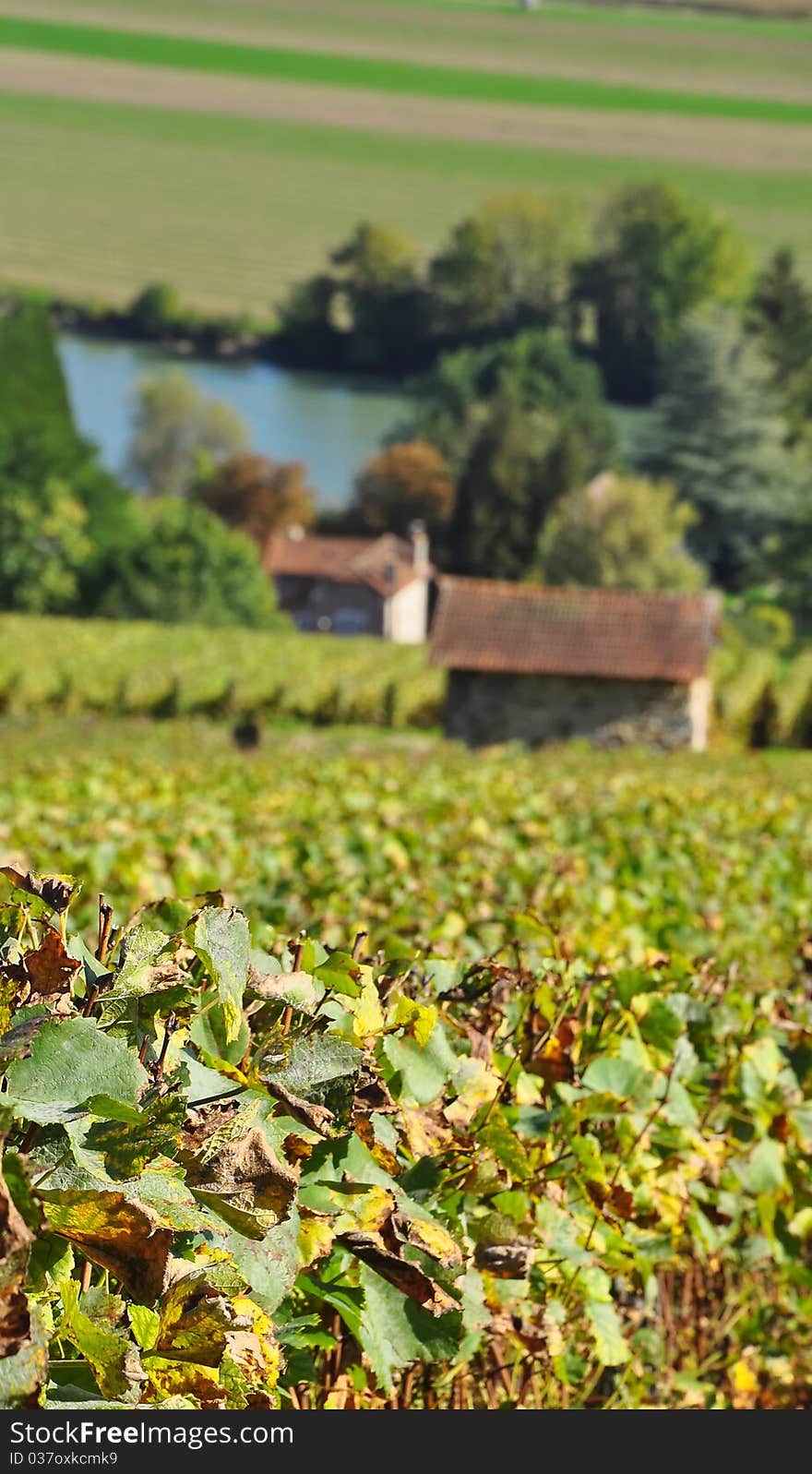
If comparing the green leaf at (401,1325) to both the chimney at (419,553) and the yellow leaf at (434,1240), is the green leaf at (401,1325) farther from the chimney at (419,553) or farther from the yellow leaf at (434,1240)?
the chimney at (419,553)

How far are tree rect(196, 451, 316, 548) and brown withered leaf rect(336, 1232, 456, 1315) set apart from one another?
262ft

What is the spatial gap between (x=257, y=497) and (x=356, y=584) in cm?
1489

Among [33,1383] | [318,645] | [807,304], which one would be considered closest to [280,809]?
[33,1383]

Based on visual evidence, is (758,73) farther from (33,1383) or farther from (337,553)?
(33,1383)

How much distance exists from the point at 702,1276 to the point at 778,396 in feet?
278

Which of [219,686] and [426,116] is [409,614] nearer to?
[219,686]

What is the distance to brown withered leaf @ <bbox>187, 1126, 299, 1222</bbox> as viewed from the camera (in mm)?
1813

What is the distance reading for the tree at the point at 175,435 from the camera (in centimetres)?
8969

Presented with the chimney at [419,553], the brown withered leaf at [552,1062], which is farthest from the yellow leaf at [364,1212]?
the chimney at [419,553]

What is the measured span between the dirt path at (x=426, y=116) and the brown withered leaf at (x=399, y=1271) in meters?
109

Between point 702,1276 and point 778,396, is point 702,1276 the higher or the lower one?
the lower one

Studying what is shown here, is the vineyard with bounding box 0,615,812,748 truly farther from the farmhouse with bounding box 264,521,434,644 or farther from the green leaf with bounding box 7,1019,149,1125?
the farmhouse with bounding box 264,521,434,644

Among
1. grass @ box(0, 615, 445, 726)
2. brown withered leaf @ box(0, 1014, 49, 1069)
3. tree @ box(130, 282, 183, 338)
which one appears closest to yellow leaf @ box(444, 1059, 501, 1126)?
brown withered leaf @ box(0, 1014, 49, 1069)

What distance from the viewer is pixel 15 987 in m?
1.85
